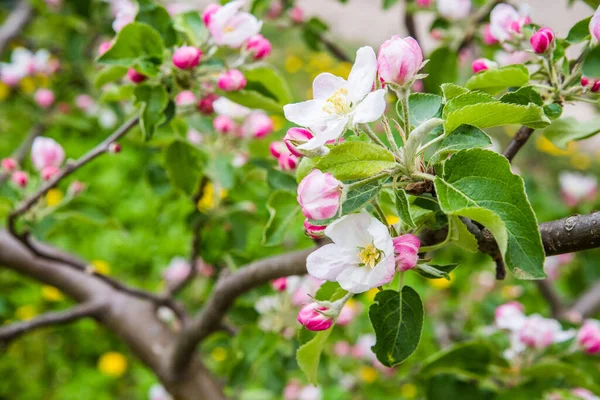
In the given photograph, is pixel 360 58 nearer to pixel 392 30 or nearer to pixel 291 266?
pixel 291 266

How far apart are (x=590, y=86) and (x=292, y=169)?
0.37m

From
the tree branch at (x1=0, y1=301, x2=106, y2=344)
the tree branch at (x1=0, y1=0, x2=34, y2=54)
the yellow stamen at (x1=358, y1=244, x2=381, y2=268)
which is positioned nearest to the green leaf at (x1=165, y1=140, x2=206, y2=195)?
the tree branch at (x1=0, y1=301, x2=106, y2=344)

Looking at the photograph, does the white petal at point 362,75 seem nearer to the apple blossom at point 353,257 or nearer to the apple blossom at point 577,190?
the apple blossom at point 353,257

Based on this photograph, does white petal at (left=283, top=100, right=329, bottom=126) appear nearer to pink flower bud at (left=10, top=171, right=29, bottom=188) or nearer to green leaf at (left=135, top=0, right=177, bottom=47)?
green leaf at (left=135, top=0, right=177, bottom=47)

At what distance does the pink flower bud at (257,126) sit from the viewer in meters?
1.16

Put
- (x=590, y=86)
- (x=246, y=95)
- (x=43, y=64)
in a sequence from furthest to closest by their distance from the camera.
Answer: (x=43, y=64), (x=246, y=95), (x=590, y=86)

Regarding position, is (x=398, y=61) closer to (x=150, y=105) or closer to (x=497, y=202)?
(x=497, y=202)

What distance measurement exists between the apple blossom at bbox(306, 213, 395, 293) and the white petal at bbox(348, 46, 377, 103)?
0.11 meters

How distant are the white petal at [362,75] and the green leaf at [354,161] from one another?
63 millimetres

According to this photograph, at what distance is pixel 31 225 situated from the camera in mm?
1047

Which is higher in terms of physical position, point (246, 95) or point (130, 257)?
point (246, 95)

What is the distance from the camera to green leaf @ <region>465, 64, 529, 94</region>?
613mm

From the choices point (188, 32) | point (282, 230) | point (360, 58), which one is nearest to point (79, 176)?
point (188, 32)

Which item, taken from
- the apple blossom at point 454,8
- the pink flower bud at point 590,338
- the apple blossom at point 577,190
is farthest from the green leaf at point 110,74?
the apple blossom at point 577,190
